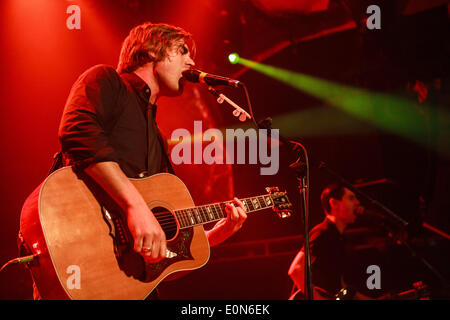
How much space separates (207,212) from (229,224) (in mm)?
289

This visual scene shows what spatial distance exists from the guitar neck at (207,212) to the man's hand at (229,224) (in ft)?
0.14

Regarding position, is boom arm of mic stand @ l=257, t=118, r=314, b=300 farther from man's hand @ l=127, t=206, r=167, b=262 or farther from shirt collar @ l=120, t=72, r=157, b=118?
man's hand @ l=127, t=206, r=167, b=262

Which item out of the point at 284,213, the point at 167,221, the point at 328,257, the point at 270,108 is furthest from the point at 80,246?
the point at 270,108

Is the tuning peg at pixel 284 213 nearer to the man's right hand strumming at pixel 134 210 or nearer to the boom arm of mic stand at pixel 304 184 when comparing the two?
the boom arm of mic stand at pixel 304 184

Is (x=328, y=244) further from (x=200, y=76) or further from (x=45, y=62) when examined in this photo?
(x=45, y=62)

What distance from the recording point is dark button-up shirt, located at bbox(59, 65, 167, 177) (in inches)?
74.0

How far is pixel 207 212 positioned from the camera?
Result: 2469 mm

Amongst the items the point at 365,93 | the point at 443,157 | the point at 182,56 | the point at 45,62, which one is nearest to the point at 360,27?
the point at 365,93

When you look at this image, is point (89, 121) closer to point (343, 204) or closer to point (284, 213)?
point (284, 213)

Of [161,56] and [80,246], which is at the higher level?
[161,56]

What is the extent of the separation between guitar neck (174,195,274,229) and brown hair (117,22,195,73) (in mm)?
1115

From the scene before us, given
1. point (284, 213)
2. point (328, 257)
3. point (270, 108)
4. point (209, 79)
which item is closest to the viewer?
point (209, 79)

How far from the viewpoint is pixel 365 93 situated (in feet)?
20.2

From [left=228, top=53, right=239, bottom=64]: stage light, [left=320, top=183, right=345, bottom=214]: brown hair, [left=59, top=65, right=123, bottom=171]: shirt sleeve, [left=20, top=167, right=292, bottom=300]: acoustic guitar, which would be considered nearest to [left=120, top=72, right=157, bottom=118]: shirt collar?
[left=59, top=65, right=123, bottom=171]: shirt sleeve
